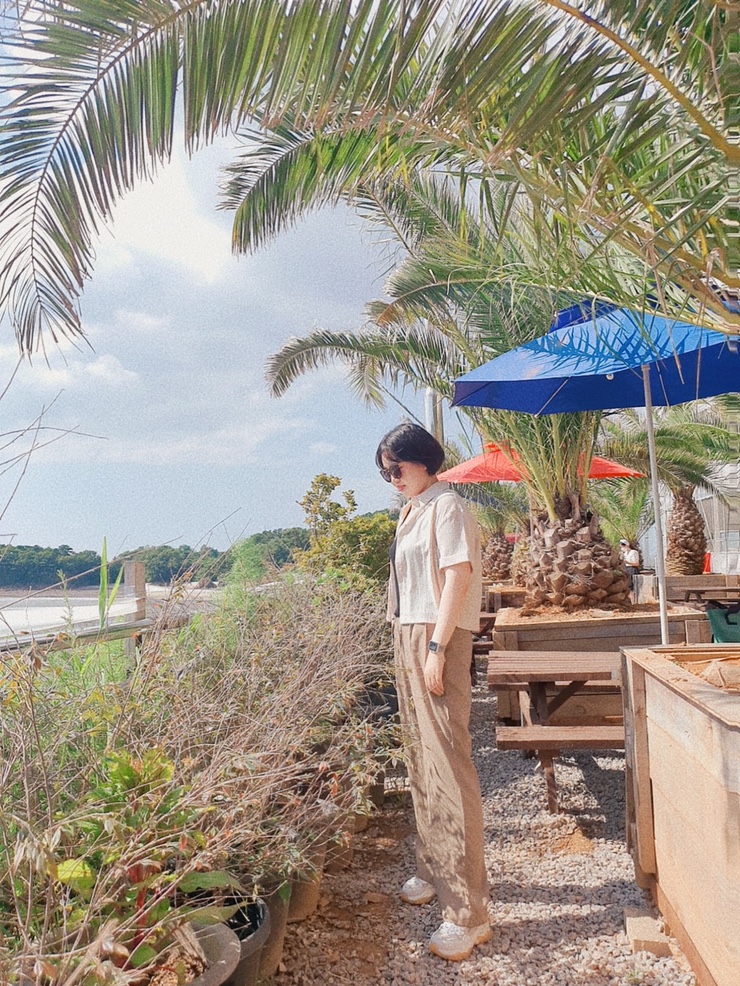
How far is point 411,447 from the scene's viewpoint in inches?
120

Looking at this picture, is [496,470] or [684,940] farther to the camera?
[496,470]

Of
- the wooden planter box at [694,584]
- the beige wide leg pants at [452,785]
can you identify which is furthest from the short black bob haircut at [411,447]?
the wooden planter box at [694,584]

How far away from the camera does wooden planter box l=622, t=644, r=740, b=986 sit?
1874 millimetres

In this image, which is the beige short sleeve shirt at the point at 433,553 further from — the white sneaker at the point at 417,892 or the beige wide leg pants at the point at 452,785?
the white sneaker at the point at 417,892

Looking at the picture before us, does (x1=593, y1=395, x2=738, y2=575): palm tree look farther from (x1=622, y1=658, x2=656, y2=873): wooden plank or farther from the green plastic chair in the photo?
(x1=622, y1=658, x2=656, y2=873): wooden plank

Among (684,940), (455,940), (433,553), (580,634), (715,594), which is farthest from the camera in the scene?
(715,594)

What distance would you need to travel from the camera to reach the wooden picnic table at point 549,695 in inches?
141

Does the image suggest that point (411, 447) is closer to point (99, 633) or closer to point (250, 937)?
point (99, 633)

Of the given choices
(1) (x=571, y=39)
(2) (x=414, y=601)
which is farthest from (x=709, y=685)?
(1) (x=571, y=39)

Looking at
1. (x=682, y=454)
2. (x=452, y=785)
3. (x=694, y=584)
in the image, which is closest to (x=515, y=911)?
(x=452, y=785)

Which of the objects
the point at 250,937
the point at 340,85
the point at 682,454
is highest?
the point at 682,454

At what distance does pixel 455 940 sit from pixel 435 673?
0.90 meters

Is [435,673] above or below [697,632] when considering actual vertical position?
above

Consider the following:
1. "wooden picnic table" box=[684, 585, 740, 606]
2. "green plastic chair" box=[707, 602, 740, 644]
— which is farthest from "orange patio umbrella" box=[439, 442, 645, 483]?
"wooden picnic table" box=[684, 585, 740, 606]
